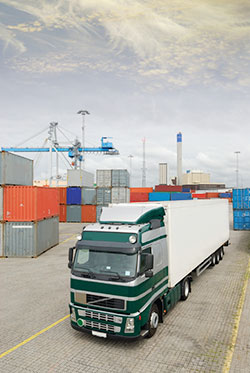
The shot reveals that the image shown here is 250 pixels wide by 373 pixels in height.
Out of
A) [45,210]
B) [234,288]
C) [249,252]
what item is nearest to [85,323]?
[234,288]

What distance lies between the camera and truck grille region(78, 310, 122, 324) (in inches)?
262

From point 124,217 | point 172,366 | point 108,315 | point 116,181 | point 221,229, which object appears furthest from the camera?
point 116,181

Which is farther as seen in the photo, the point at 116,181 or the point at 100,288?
the point at 116,181

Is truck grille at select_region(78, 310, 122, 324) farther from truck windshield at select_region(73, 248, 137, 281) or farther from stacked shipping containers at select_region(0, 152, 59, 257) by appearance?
stacked shipping containers at select_region(0, 152, 59, 257)

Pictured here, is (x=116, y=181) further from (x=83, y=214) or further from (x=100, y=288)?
(x=100, y=288)

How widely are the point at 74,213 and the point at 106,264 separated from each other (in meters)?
31.6

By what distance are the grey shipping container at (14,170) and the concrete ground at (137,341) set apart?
24.6ft

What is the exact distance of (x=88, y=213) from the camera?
37.4 metres

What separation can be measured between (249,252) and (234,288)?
25.5 feet

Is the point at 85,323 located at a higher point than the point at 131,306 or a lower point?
lower

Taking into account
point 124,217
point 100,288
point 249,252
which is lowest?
point 249,252

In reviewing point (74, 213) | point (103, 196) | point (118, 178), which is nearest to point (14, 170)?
point (118, 178)

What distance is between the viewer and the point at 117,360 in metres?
6.54

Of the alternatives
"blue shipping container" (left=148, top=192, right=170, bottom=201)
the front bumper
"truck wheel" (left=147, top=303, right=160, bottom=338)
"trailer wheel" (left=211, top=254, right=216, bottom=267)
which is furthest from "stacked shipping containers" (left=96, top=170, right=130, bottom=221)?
the front bumper
